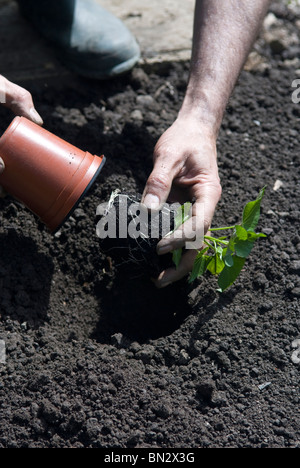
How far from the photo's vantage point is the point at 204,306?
7.24 ft

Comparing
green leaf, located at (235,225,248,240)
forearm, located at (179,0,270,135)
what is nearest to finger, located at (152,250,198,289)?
green leaf, located at (235,225,248,240)

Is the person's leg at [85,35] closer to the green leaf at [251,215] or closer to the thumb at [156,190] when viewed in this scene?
the thumb at [156,190]

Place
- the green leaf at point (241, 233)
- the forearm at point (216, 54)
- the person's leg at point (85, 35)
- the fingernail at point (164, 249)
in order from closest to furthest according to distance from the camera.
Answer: the green leaf at point (241, 233) < the fingernail at point (164, 249) < the forearm at point (216, 54) < the person's leg at point (85, 35)

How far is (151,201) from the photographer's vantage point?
2.00m

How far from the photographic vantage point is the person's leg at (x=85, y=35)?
2922mm

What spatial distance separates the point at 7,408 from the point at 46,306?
0.46 metres

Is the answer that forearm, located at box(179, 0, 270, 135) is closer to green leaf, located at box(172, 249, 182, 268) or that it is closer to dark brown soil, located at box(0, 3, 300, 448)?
dark brown soil, located at box(0, 3, 300, 448)

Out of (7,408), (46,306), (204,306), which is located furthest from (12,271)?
(204,306)

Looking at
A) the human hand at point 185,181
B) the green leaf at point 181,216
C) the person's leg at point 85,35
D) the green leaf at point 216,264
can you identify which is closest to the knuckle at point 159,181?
the human hand at point 185,181

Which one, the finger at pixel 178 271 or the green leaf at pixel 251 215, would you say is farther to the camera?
the finger at pixel 178 271

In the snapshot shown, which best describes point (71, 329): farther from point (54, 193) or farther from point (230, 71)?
point (230, 71)

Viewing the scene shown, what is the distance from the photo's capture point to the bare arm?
205 centimetres

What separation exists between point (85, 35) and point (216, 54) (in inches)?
36.7

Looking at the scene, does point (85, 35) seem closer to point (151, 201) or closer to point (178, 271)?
point (151, 201)
